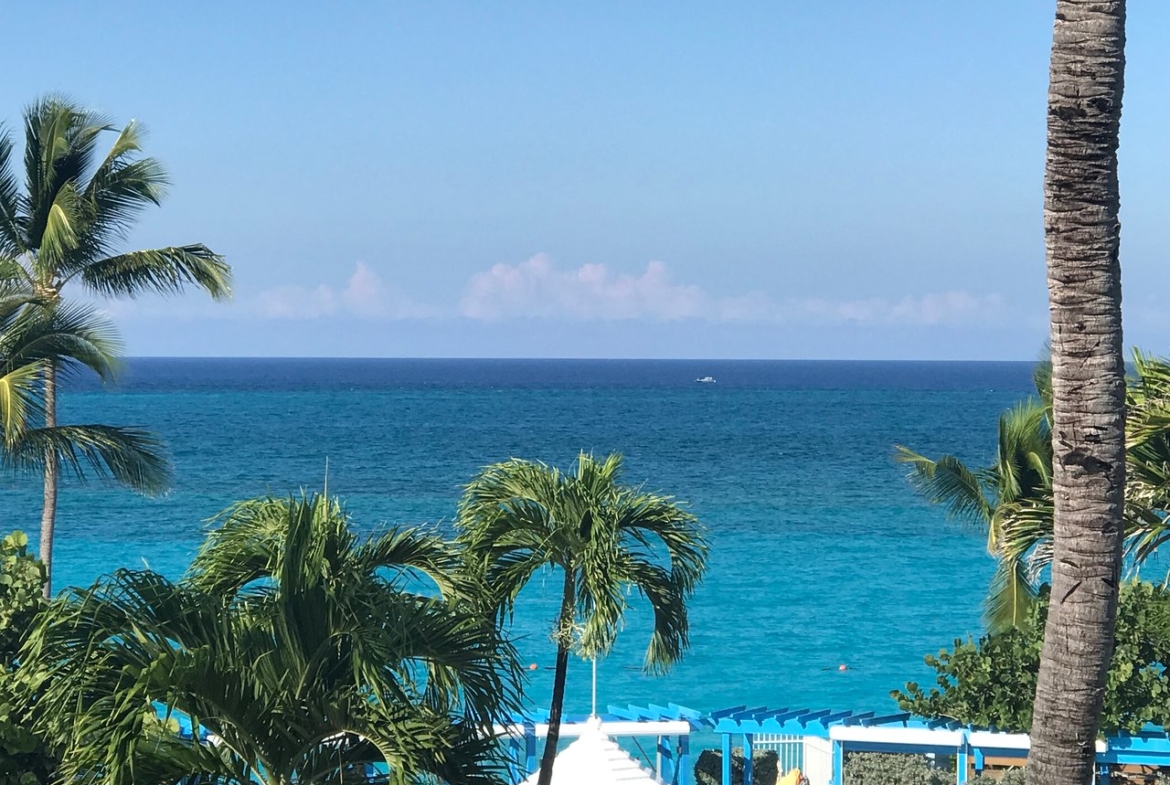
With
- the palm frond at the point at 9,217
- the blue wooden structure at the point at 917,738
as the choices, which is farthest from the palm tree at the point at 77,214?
the blue wooden structure at the point at 917,738

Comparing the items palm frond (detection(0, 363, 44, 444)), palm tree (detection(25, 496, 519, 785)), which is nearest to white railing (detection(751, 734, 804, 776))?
palm frond (detection(0, 363, 44, 444))

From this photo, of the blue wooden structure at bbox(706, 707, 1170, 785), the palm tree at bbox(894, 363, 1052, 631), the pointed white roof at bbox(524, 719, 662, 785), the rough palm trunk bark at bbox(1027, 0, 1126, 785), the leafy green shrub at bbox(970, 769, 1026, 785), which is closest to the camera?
the rough palm trunk bark at bbox(1027, 0, 1126, 785)

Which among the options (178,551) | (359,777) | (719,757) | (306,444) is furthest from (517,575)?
(306,444)

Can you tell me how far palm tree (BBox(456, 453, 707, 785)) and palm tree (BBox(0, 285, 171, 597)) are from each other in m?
4.47

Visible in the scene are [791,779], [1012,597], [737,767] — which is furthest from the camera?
[737,767]

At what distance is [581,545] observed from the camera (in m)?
9.37

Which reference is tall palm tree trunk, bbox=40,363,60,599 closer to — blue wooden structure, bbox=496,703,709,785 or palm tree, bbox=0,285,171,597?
palm tree, bbox=0,285,171,597

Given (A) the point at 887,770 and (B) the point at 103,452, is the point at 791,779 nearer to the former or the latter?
(A) the point at 887,770

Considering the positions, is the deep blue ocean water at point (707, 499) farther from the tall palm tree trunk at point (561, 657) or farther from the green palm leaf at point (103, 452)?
the tall palm tree trunk at point (561, 657)

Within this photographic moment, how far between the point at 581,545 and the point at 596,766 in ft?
15.4

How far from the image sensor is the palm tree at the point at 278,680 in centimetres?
565

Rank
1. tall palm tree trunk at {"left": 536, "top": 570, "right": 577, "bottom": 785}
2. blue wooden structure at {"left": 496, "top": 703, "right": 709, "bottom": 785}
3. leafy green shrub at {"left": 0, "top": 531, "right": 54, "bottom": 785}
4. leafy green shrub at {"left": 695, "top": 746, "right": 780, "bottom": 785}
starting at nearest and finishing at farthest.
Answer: leafy green shrub at {"left": 0, "top": 531, "right": 54, "bottom": 785} < tall palm tree trunk at {"left": 536, "top": 570, "right": 577, "bottom": 785} < blue wooden structure at {"left": 496, "top": 703, "right": 709, "bottom": 785} < leafy green shrub at {"left": 695, "top": 746, "right": 780, "bottom": 785}

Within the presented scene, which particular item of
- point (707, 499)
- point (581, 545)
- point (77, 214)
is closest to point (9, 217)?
point (77, 214)

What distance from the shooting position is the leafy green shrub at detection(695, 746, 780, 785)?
16.0 meters
